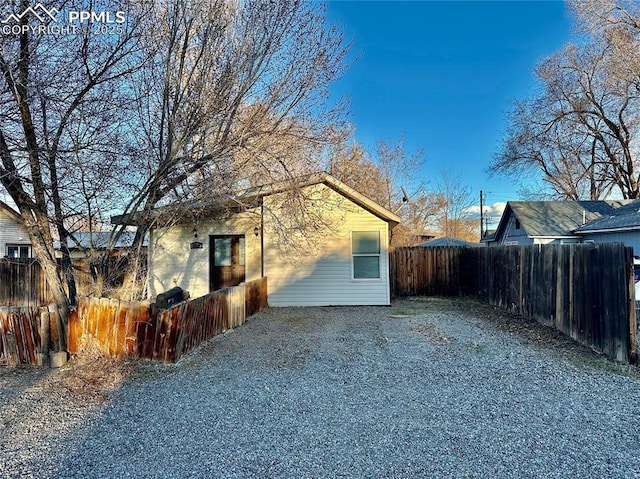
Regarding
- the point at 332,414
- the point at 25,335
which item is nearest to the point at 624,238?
the point at 332,414

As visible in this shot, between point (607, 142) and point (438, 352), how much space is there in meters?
22.5

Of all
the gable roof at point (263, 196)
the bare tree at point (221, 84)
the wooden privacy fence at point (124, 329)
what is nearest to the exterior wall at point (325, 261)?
the gable roof at point (263, 196)

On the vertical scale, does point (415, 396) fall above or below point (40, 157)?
below

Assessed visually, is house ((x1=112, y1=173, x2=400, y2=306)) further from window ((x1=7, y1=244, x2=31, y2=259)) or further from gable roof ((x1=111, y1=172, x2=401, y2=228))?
window ((x1=7, y1=244, x2=31, y2=259))

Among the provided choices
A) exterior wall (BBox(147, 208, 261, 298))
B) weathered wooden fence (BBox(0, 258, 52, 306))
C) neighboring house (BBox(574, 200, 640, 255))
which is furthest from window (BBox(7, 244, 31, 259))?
neighboring house (BBox(574, 200, 640, 255))

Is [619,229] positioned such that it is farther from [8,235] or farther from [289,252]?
[8,235]

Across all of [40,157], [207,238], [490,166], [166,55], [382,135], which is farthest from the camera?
[490,166]

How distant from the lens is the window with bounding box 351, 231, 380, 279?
9.82 meters

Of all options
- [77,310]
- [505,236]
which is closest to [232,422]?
[77,310]

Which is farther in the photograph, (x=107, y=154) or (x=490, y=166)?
(x=490, y=166)

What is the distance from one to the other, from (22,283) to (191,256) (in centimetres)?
517

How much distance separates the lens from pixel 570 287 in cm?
629

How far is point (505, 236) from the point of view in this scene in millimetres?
20484

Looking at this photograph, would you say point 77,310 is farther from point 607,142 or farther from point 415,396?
point 607,142
